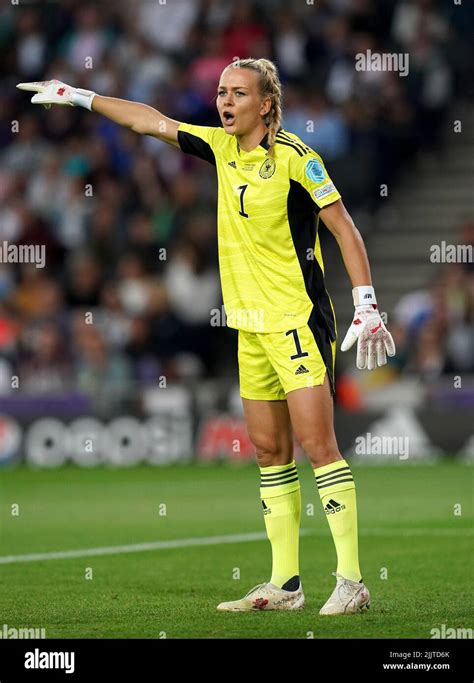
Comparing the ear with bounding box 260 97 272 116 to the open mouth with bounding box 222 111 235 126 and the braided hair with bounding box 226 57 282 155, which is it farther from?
the open mouth with bounding box 222 111 235 126

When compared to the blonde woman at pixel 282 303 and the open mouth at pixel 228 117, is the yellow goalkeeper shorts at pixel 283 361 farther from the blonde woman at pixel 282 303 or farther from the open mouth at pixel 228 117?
the open mouth at pixel 228 117

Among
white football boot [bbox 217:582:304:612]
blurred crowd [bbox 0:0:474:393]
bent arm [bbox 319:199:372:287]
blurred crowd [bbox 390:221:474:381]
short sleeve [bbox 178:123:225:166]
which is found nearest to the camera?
bent arm [bbox 319:199:372:287]

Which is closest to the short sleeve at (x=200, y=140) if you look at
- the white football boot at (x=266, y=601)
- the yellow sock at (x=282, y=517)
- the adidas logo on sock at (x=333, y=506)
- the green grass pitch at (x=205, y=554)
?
the yellow sock at (x=282, y=517)

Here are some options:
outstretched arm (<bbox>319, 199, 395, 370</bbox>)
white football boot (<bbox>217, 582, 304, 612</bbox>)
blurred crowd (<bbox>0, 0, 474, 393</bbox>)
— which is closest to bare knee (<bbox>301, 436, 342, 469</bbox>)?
outstretched arm (<bbox>319, 199, 395, 370</bbox>)

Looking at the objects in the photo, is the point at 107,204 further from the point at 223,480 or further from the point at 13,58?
the point at 223,480

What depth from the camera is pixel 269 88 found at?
25.5ft

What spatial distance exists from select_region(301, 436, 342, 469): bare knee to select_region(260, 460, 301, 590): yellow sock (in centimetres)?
36

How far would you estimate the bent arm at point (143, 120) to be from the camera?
8070 mm

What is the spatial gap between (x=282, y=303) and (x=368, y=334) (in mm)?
535

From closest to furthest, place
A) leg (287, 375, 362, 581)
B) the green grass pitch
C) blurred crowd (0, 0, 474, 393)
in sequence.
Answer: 1. the green grass pitch
2. leg (287, 375, 362, 581)
3. blurred crowd (0, 0, 474, 393)

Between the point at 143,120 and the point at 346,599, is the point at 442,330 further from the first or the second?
the point at 346,599

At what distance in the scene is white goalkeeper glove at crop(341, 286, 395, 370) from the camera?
7.48 meters

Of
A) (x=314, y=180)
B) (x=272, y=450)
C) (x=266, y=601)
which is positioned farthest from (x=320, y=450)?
(x=314, y=180)

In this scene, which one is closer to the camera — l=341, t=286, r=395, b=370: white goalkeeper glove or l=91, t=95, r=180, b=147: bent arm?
l=341, t=286, r=395, b=370: white goalkeeper glove
